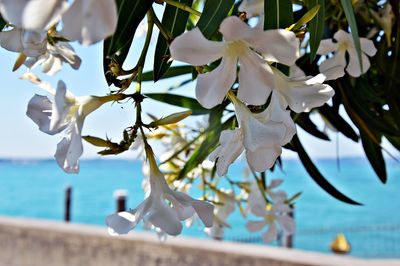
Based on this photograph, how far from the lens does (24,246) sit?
10.6 ft

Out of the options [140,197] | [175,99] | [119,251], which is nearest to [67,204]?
[119,251]

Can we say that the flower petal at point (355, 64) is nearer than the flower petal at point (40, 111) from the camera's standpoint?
No

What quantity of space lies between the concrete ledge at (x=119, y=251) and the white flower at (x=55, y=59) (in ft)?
5.90

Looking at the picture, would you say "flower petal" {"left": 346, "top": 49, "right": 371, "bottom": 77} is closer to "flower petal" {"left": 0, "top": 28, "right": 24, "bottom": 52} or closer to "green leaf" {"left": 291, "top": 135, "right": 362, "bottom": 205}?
"green leaf" {"left": 291, "top": 135, "right": 362, "bottom": 205}

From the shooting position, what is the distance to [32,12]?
13 cm

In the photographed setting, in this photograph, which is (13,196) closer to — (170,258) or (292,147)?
(170,258)

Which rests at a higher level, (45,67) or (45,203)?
(45,67)

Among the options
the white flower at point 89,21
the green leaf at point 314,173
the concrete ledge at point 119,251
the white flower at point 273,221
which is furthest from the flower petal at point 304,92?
the concrete ledge at point 119,251

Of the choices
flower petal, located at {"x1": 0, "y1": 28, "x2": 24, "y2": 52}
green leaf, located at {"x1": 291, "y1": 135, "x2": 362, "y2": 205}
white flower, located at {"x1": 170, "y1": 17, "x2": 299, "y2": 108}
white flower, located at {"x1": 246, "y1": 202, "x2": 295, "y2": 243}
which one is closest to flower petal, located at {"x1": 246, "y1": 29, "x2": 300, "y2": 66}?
white flower, located at {"x1": 170, "y1": 17, "x2": 299, "y2": 108}

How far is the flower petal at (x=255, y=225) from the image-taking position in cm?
88

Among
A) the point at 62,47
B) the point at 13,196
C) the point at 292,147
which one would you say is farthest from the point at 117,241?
the point at 13,196

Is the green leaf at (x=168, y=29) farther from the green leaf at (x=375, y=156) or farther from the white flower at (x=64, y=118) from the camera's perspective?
the green leaf at (x=375, y=156)

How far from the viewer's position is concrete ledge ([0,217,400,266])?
7.27ft

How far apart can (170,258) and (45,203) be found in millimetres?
23071
